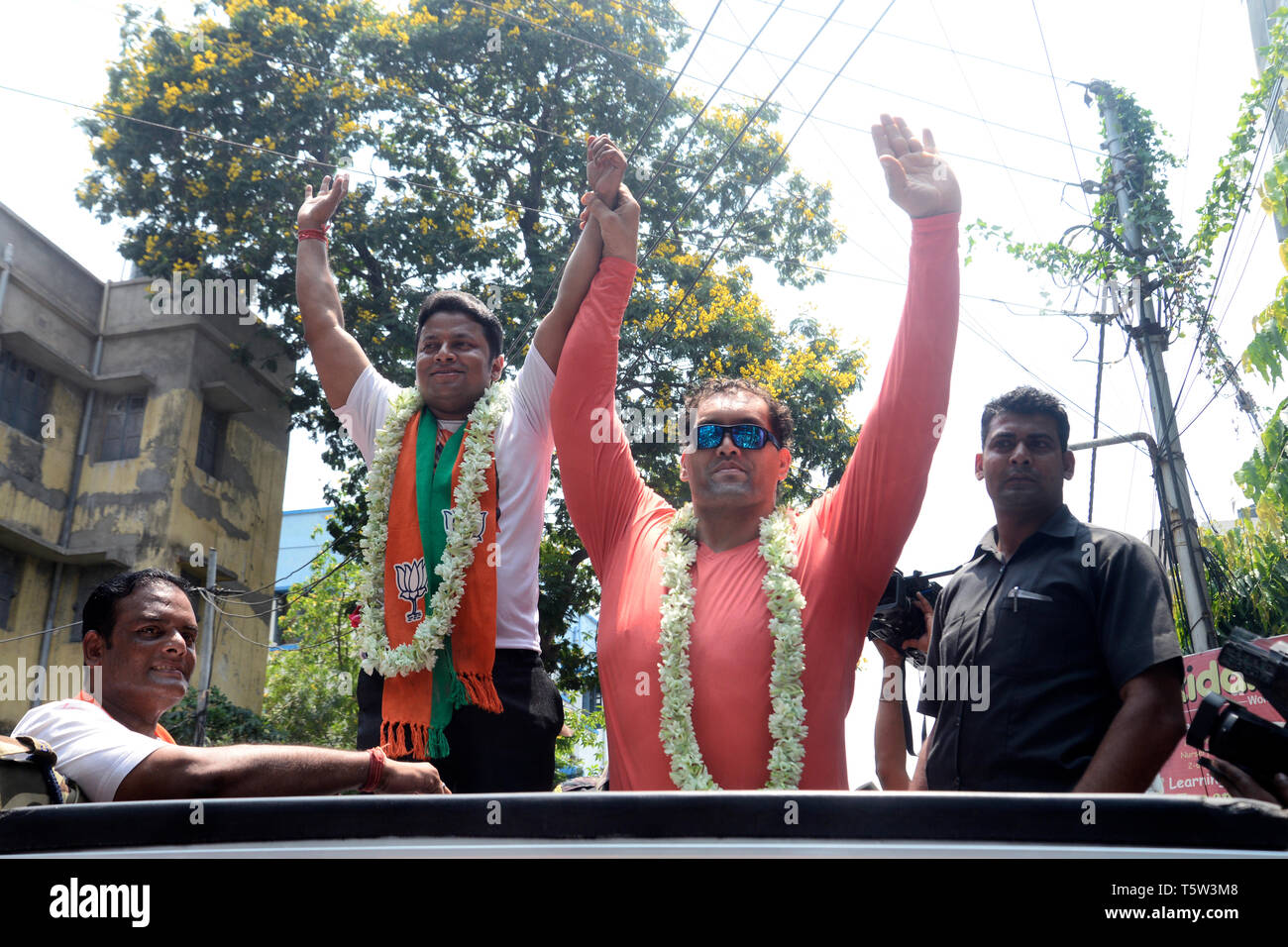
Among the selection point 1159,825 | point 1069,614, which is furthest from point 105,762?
point 1069,614

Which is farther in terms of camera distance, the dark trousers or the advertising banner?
the advertising banner

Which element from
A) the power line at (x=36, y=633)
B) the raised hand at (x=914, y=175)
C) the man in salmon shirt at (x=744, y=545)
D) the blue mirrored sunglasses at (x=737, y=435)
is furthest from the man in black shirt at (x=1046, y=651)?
the power line at (x=36, y=633)

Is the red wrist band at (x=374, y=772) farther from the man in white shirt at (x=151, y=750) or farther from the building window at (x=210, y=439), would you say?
the building window at (x=210, y=439)

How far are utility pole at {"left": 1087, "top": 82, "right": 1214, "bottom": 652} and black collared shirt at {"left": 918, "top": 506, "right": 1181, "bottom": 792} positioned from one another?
7.61 meters

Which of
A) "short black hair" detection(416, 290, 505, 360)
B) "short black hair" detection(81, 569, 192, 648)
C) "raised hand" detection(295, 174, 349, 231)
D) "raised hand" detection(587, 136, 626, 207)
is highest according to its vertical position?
"raised hand" detection(295, 174, 349, 231)

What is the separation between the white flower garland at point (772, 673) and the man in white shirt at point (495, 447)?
47cm

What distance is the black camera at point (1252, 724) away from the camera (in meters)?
1.64

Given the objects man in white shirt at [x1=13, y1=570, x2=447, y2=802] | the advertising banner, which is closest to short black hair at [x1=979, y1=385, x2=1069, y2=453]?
man in white shirt at [x1=13, y1=570, x2=447, y2=802]

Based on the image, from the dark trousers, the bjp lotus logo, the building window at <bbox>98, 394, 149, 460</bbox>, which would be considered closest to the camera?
the dark trousers

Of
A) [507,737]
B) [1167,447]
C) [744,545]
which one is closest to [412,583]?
[507,737]

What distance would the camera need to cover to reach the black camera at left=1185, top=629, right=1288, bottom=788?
1.64m

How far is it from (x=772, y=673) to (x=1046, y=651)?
2.32 ft

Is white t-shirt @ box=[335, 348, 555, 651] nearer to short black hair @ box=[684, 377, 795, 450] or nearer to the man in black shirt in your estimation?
short black hair @ box=[684, 377, 795, 450]

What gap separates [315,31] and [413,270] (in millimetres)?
3440
